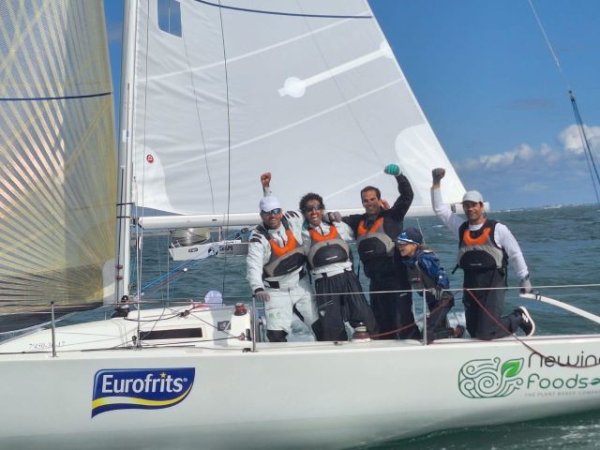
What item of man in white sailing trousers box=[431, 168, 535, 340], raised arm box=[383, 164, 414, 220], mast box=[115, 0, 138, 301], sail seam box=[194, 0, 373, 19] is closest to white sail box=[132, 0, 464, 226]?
sail seam box=[194, 0, 373, 19]

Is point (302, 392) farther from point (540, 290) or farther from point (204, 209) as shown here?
point (540, 290)

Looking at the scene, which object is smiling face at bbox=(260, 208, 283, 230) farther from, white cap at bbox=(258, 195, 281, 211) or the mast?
the mast

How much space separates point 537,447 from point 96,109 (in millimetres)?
3578

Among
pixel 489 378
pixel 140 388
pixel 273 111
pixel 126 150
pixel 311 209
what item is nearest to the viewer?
pixel 140 388

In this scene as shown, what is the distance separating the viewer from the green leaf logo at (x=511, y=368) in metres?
4.29

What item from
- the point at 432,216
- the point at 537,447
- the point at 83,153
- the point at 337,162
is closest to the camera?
the point at 537,447

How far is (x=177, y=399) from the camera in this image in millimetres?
4027

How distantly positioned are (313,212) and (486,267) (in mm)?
1140

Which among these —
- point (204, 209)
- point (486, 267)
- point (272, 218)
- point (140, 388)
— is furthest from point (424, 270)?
point (204, 209)

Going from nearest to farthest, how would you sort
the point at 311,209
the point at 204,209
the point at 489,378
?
1. the point at 489,378
2. the point at 311,209
3. the point at 204,209

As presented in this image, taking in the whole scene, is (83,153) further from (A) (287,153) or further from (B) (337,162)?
(B) (337,162)

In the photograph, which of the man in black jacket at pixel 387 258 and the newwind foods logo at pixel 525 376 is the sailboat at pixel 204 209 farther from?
the man in black jacket at pixel 387 258

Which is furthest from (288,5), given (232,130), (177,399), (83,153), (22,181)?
(177,399)

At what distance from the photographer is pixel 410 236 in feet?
14.5
